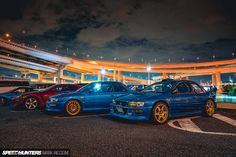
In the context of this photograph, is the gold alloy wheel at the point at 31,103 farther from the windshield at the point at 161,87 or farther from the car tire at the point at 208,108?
the car tire at the point at 208,108

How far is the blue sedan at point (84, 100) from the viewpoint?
7.86 m

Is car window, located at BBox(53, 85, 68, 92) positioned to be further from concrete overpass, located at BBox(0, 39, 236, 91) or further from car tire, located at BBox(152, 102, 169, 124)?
concrete overpass, located at BBox(0, 39, 236, 91)

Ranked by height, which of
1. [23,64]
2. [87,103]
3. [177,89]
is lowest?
[87,103]

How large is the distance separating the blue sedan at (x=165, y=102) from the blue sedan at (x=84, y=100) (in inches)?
62.1

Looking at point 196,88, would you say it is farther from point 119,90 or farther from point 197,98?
point 119,90

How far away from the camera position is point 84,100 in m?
8.06

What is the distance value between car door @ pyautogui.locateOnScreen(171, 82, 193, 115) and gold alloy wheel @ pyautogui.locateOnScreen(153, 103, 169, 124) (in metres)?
0.38

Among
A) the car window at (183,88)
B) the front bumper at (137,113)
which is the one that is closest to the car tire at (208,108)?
the car window at (183,88)

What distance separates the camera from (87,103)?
8.11 m

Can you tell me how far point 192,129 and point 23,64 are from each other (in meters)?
63.9

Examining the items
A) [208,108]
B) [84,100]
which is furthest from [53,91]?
[208,108]

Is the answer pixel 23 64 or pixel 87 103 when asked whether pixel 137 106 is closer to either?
pixel 87 103

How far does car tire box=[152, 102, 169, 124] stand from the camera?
19.7ft

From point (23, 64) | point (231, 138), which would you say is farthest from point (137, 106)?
point (23, 64)
